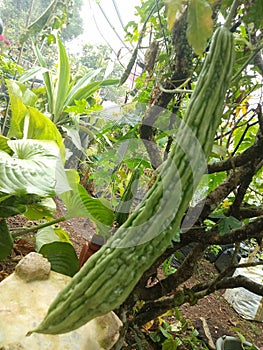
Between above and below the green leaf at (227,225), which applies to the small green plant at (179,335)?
below

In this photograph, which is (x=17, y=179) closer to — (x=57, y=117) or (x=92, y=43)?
(x=57, y=117)

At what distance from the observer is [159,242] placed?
454mm

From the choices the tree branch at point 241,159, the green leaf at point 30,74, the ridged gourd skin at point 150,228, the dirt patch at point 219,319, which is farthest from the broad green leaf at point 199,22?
the green leaf at point 30,74

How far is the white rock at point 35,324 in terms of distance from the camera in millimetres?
744

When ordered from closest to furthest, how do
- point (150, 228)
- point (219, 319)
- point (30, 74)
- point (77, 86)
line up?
point (150, 228) < point (219, 319) < point (30, 74) < point (77, 86)

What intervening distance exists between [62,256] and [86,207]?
0.72 feet

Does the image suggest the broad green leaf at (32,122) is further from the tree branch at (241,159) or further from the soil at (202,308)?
the tree branch at (241,159)

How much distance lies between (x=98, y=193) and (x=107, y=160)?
0.22m

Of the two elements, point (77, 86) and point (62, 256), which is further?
point (77, 86)

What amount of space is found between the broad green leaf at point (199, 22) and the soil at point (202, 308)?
0.97 meters

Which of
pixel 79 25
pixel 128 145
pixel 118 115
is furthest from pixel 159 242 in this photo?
pixel 79 25

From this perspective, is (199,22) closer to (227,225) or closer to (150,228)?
(150,228)

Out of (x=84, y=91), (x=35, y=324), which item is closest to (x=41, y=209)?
(x=35, y=324)

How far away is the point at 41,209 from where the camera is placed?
1.28 meters
